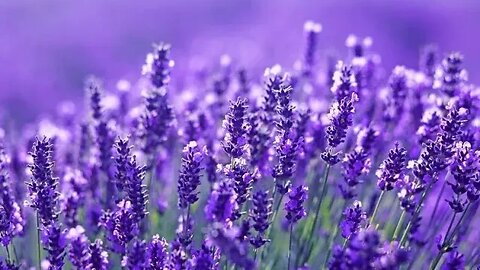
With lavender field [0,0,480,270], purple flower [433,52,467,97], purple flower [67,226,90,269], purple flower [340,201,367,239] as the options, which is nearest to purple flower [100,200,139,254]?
lavender field [0,0,480,270]

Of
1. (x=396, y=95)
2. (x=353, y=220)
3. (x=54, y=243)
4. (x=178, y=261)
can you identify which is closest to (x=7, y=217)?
(x=54, y=243)

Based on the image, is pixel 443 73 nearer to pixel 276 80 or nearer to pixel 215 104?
pixel 276 80

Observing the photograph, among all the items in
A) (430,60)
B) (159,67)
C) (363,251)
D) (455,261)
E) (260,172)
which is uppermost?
(430,60)

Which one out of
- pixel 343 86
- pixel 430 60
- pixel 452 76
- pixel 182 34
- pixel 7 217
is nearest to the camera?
pixel 7 217

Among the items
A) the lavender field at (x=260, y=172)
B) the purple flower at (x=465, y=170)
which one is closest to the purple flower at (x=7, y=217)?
the lavender field at (x=260, y=172)

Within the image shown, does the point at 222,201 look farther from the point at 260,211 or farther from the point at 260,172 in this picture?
the point at 260,172

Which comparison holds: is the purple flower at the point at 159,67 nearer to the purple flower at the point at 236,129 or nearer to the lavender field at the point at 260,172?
the lavender field at the point at 260,172

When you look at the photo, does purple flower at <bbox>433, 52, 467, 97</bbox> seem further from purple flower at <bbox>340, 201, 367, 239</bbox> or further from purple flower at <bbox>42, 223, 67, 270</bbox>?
purple flower at <bbox>42, 223, 67, 270</bbox>
